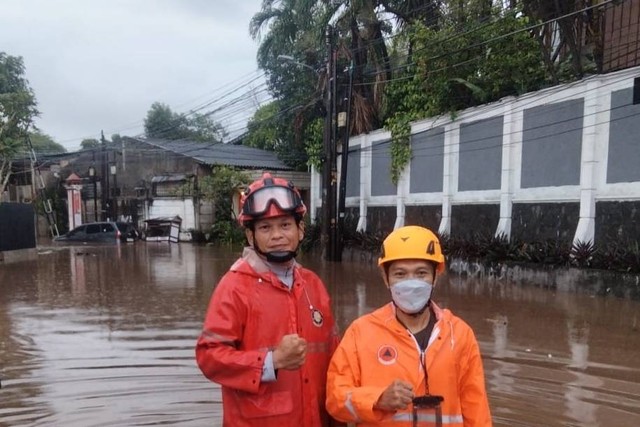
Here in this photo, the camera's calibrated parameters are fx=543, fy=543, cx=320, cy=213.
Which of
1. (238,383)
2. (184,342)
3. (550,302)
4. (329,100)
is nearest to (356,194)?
(329,100)

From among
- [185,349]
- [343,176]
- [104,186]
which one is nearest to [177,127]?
[104,186]

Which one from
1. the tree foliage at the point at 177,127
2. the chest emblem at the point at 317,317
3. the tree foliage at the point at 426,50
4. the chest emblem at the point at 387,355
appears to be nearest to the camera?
the chest emblem at the point at 387,355

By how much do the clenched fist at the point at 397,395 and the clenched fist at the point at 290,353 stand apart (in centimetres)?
30

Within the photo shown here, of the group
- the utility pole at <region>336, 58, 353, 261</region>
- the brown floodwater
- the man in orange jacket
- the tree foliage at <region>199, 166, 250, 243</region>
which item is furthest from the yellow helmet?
the tree foliage at <region>199, 166, 250, 243</region>

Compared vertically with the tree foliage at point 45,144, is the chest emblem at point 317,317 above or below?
below

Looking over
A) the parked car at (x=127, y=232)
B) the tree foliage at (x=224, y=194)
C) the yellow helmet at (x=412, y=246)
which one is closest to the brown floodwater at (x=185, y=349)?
the yellow helmet at (x=412, y=246)

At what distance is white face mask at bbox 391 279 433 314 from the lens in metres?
2.04

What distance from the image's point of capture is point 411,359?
1.96 metres

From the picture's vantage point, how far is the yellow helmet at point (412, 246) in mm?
2041

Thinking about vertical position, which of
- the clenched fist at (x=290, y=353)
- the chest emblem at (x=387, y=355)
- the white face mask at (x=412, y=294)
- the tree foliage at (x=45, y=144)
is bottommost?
the chest emblem at (x=387, y=355)

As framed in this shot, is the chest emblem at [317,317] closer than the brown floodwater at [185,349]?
Yes

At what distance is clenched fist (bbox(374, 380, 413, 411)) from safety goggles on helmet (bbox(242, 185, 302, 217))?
0.74 meters

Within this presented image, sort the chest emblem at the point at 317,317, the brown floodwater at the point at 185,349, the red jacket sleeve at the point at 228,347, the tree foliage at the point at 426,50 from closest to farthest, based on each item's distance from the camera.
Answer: the red jacket sleeve at the point at 228,347 → the chest emblem at the point at 317,317 → the brown floodwater at the point at 185,349 → the tree foliage at the point at 426,50

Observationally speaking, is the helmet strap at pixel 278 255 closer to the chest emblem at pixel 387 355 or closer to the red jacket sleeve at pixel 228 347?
the red jacket sleeve at pixel 228 347
